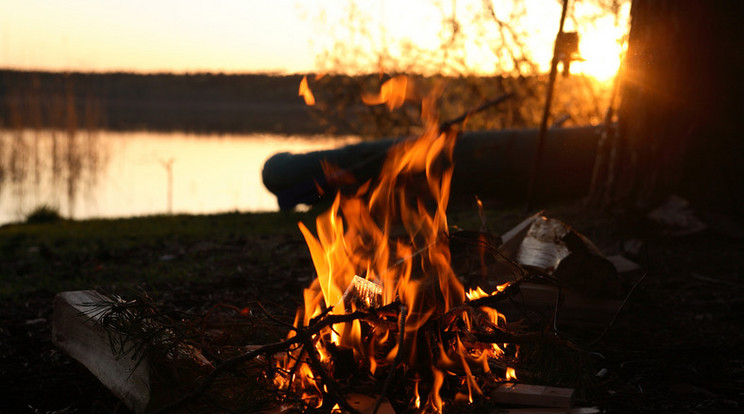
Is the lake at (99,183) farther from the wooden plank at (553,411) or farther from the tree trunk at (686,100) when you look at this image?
the wooden plank at (553,411)

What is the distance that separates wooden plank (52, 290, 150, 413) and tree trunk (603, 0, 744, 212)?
440 cm

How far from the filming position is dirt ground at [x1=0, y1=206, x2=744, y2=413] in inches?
109

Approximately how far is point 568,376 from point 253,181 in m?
14.1

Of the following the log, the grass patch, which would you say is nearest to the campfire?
the grass patch

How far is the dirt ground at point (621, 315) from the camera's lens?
277 cm

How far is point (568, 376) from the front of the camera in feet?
8.40

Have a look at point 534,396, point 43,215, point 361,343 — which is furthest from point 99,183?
point 534,396

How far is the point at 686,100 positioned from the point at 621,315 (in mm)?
2261

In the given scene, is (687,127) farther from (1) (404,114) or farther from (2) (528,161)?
(1) (404,114)

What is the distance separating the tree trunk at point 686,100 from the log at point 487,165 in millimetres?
1879

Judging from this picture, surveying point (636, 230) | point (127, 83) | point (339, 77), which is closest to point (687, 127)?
point (636, 230)

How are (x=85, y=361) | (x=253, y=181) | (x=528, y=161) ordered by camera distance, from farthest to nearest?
(x=253, y=181)
(x=528, y=161)
(x=85, y=361)

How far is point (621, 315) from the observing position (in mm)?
3854

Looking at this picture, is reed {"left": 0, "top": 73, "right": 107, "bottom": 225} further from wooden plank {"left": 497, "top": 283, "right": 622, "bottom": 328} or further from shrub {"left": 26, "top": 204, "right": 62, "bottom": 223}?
wooden plank {"left": 497, "top": 283, "right": 622, "bottom": 328}
